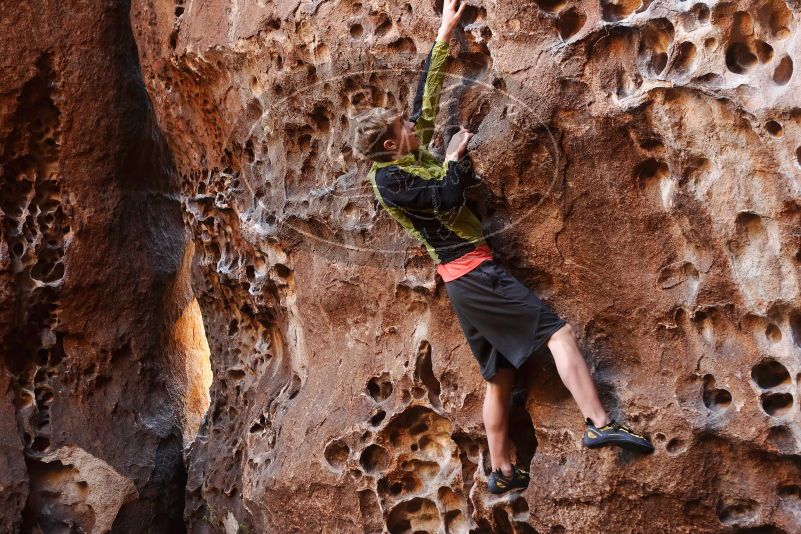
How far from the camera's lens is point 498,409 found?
3.59 m

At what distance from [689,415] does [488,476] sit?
803mm

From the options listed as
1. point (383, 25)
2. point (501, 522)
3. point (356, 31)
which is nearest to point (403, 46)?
point (383, 25)

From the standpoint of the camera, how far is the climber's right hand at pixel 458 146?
3.55 meters

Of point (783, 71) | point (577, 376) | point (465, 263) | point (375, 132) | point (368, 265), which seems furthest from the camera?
point (368, 265)

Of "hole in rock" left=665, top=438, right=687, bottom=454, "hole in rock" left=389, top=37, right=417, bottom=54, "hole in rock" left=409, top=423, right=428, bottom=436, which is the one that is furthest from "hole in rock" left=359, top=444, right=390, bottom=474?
"hole in rock" left=389, top=37, right=417, bottom=54

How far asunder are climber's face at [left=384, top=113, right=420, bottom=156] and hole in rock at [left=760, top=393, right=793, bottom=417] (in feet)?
4.89

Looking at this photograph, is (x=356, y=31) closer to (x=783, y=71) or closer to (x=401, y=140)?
(x=401, y=140)

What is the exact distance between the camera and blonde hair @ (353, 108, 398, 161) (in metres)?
3.69

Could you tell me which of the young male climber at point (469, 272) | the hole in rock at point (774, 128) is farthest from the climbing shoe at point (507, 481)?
the hole in rock at point (774, 128)

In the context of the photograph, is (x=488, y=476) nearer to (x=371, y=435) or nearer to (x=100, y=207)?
(x=371, y=435)

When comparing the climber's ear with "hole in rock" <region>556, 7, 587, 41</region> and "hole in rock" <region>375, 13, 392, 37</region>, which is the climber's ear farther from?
"hole in rock" <region>556, 7, 587, 41</region>

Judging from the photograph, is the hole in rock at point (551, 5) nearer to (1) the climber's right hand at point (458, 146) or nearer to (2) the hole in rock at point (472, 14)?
(2) the hole in rock at point (472, 14)

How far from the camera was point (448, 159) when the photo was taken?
354 centimetres

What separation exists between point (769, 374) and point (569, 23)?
1412 millimetres
